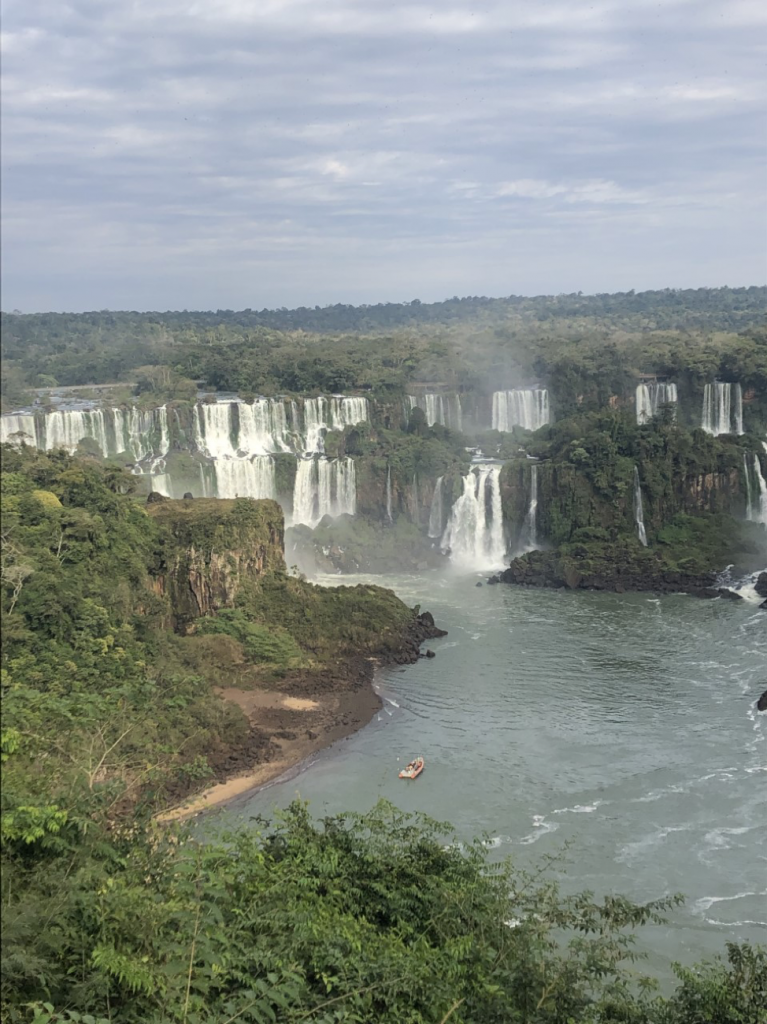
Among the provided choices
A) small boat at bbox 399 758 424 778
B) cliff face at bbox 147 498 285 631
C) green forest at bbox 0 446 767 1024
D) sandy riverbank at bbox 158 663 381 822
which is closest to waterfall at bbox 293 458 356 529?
cliff face at bbox 147 498 285 631

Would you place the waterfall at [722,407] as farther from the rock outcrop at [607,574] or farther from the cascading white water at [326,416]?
the cascading white water at [326,416]

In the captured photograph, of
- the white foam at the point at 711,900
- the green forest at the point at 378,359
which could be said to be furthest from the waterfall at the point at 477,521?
the white foam at the point at 711,900

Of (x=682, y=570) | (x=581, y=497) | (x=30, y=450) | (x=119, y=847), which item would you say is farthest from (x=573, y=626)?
(x=119, y=847)

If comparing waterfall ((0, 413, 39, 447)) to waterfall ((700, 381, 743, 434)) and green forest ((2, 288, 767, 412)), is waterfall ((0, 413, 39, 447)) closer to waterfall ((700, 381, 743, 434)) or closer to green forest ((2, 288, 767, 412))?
green forest ((2, 288, 767, 412))

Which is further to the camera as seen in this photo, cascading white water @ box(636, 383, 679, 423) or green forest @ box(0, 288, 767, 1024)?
cascading white water @ box(636, 383, 679, 423)

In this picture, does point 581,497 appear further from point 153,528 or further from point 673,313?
point 673,313

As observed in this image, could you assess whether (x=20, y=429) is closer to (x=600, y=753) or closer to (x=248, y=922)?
(x=600, y=753)
